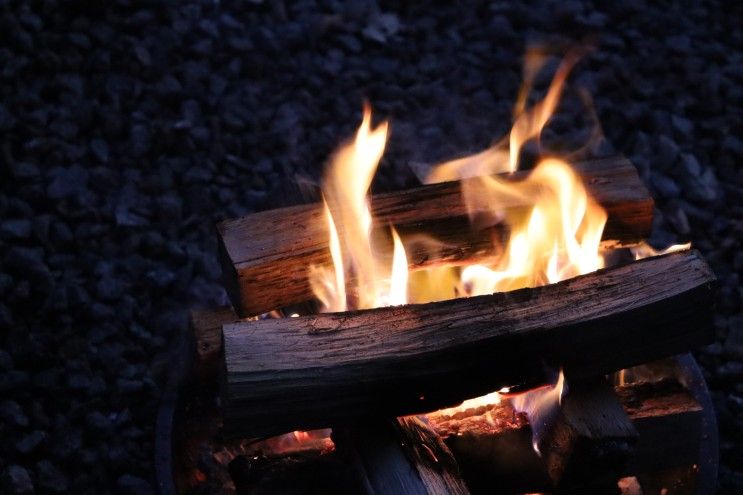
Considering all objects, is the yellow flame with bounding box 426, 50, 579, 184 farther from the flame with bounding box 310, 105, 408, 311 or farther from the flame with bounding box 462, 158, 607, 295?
the flame with bounding box 310, 105, 408, 311

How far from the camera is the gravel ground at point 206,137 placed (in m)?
2.52

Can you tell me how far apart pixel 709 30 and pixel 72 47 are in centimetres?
288

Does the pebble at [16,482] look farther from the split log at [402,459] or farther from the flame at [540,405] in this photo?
the flame at [540,405]

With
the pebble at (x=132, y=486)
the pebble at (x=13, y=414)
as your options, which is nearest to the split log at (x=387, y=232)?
the pebble at (x=132, y=486)

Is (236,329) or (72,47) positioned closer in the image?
(236,329)

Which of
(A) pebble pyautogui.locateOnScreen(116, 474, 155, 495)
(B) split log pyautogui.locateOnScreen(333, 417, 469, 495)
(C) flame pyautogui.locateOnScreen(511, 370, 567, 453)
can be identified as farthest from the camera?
(A) pebble pyautogui.locateOnScreen(116, 474, 155, 495)

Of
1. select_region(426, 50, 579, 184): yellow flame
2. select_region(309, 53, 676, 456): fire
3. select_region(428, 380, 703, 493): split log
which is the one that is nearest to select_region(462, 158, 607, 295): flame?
select_region(309, 53, 676, 456): fire

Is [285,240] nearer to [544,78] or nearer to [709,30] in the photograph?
[544,78]

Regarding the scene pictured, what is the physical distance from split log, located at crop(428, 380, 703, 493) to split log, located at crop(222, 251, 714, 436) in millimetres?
151

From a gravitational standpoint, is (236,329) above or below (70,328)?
above

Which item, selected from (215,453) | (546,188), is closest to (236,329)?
(215,453)

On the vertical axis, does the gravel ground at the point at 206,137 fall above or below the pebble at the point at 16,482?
above

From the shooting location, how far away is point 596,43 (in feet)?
12.9

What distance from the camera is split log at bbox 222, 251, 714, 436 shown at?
1.66m
